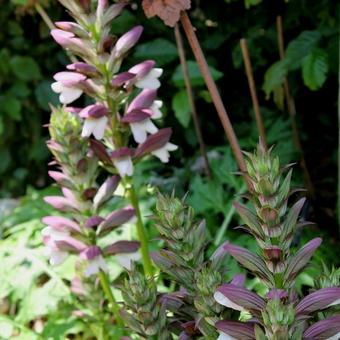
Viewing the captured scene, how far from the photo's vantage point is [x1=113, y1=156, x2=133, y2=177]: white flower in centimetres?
167

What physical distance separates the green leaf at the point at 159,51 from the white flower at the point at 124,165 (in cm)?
120

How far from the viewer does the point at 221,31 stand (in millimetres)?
3139

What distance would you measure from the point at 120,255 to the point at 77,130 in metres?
0.34

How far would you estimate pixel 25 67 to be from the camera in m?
3.41

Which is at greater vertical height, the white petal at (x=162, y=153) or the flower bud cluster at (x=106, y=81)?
the flower bud cluster at (x=106, y=81)

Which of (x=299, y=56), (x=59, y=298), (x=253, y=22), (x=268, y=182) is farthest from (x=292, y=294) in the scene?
(x=253, y=22)

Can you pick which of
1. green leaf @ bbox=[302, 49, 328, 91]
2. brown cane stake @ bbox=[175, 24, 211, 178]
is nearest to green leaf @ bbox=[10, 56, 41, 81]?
brown cane stake @ bbox=[175, 24, 211, 178]

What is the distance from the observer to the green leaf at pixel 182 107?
266 cm

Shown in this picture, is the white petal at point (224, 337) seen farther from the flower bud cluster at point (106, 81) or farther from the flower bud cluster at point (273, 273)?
the flower bud cluster at point (106, 81)

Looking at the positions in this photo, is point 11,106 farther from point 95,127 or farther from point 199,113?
point 95,127

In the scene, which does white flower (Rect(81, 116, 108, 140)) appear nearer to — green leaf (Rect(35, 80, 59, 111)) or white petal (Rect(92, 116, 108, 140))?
white petal (Rect(92, 116, 108, 140))

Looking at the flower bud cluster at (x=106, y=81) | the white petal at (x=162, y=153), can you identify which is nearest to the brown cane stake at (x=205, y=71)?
the flower bud cluster at (x=106, y=81)

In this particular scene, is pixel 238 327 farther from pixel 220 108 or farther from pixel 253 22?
pixel 253 22

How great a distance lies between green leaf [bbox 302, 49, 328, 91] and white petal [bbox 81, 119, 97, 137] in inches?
39.8
